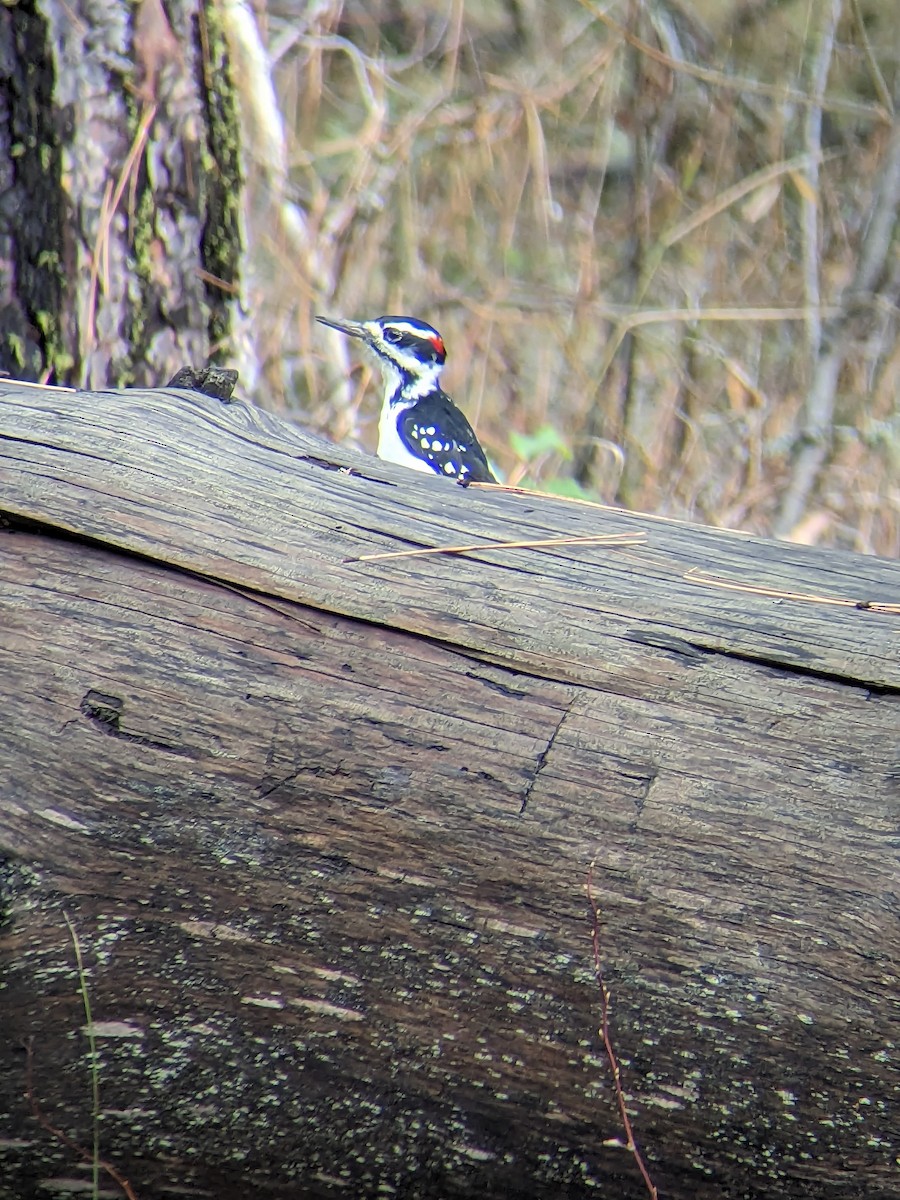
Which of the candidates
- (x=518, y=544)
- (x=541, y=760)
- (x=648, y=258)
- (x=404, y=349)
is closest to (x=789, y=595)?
(x=518, y=544)

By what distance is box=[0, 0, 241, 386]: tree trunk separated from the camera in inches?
127

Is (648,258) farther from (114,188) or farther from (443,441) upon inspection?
(114,188)

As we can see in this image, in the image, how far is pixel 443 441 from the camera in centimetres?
423

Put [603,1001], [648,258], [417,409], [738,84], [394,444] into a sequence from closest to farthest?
[603,1001]
[394,444]
[417,409]
[738,84]
[648,258]

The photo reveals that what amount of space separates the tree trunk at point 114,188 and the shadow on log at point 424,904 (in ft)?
5.80

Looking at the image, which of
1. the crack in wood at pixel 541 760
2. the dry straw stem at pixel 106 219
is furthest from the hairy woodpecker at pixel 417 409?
the crack in wood at pixel 541 760

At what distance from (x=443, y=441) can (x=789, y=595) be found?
94.3 inches

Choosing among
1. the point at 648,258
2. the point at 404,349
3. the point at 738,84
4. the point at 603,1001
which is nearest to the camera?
the point at 603,1001

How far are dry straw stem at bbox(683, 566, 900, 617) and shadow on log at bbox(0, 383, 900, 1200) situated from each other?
188mm

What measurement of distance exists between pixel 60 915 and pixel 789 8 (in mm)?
6872

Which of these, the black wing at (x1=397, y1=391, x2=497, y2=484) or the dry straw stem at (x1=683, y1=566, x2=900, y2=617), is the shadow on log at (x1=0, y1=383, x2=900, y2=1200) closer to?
the dry straw stem at (x1=683, y1=566, x2=900, y2=617)

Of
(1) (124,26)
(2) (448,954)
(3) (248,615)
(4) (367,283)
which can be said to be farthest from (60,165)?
(4) (367,283)

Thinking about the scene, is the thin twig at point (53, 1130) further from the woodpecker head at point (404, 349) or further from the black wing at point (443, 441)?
the woodpecker head at point (404, 349)

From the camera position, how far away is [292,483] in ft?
6.71
